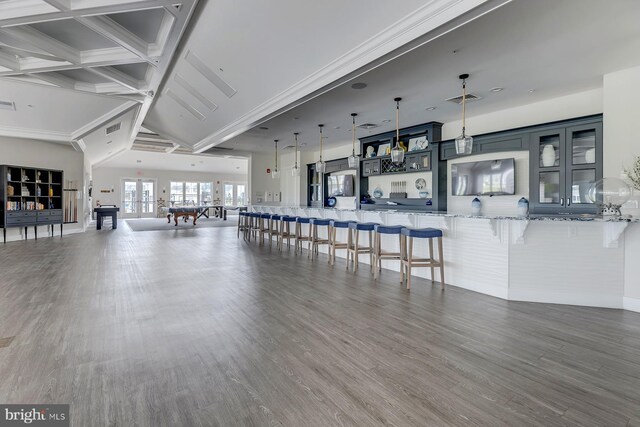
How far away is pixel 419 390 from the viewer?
1881 mm

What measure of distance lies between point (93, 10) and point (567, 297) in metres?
5.81

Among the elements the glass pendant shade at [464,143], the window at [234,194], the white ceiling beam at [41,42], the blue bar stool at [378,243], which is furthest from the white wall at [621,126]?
the window at [234,194]

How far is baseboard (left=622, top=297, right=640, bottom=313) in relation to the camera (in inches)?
130

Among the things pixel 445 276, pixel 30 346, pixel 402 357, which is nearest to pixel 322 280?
pixel 445 276

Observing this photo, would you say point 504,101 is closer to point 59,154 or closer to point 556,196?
point 556,196

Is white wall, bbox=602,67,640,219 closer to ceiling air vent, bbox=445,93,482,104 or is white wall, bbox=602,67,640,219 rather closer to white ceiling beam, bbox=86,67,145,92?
ceiling air vent, bbox=445,93,482,104

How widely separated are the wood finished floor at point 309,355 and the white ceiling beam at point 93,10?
298 centimetres

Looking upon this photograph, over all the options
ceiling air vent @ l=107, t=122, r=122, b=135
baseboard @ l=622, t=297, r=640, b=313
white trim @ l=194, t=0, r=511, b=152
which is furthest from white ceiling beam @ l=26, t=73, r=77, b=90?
baseboard @ l=622, t=297, r=640, b=313

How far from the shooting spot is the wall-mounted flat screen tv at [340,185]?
9.03 meters

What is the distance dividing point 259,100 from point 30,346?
420 centimetres

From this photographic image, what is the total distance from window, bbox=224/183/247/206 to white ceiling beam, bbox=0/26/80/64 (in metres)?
15.3

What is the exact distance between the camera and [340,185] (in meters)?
9.44

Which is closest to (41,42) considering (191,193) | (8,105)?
(8,105)

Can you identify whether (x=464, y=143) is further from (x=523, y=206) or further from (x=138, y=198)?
(x=138, y=198)
